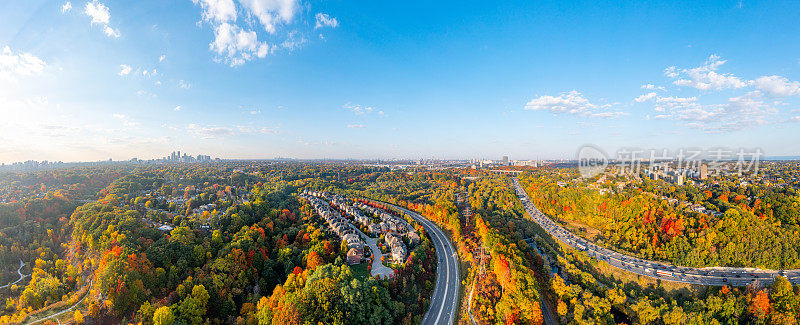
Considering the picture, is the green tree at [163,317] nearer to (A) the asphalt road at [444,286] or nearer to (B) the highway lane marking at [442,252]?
(A) the asphalt road at [444,286]

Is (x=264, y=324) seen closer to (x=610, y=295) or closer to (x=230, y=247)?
(x=230, y=247)

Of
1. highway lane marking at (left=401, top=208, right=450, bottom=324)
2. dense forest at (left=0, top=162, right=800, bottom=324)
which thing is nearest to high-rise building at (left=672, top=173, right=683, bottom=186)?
dense forest at (left=0, top=162, right=800, bottom=324)

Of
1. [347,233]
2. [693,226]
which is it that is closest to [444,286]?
[347,233]

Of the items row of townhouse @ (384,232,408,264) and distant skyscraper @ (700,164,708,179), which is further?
distant skyscraper @ (700,164,708,179)

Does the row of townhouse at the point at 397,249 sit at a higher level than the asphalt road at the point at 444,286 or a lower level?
higher

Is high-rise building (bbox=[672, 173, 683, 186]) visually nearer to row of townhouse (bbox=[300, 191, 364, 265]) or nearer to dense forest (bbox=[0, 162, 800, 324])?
dense forest (bbox=[0, 162, 800, 324])

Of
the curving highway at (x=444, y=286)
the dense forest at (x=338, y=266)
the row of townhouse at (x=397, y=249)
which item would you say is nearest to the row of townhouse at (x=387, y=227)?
the dense forest at (x=338, y=266)

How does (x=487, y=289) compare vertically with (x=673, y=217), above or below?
below

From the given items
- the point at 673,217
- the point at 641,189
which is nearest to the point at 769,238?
the point at 673,217
